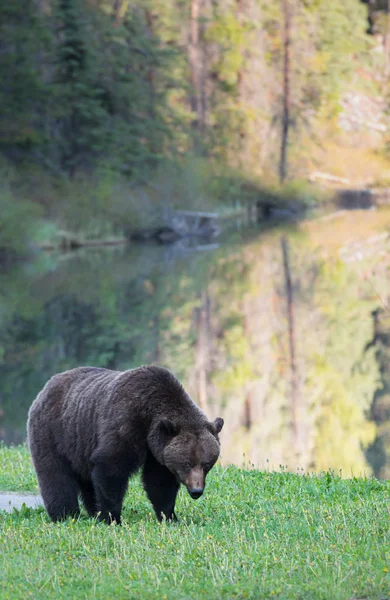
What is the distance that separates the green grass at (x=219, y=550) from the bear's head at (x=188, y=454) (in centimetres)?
43

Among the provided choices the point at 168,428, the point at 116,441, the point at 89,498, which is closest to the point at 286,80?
the point at 89,498

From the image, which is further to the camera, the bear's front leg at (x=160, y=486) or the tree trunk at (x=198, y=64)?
the tree trunk at (x=198, y=64)

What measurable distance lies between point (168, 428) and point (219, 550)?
1.04m

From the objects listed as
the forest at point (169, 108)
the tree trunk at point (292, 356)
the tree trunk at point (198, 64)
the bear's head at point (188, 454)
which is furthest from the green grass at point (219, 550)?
the tree trunk at point (198, 64)

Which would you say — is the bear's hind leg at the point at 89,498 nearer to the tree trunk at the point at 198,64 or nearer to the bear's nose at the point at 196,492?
the bear's nose at the point at 196,492

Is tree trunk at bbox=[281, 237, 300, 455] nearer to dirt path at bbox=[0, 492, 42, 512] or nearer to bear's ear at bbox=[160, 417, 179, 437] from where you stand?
dirt path at bbox=[0, 492, 42, 512]

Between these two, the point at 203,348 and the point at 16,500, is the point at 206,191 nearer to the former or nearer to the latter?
the point at 203,348

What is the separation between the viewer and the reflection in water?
1738 centimetres

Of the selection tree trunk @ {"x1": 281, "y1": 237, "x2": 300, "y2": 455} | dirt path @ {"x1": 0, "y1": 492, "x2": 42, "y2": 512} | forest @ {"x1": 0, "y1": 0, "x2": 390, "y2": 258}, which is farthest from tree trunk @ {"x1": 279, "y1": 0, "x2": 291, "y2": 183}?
dirt path @ {"x1": 0, "y1": 492, "x2": 42, "y2": 512}

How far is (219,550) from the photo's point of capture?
→ 725 cm

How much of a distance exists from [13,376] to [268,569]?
55.6 feet

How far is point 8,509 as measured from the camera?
9.67 metres

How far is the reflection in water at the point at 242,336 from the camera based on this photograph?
17.4 m

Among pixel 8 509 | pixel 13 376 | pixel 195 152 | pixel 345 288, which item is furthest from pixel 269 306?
pixel 195 152
